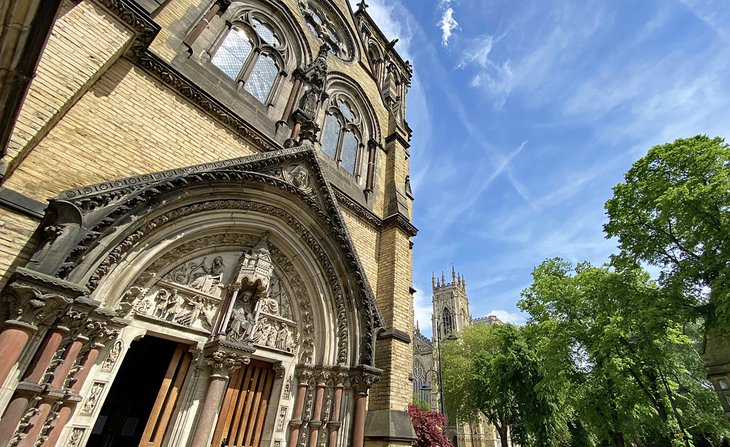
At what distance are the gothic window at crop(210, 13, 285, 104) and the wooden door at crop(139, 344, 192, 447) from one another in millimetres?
5971

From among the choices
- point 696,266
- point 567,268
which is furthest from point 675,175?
point 567,268

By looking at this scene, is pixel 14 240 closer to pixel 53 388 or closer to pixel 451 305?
pixel 53 388

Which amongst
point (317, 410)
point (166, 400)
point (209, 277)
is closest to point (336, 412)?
point (317, 410)

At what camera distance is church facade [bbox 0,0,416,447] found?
3.62m

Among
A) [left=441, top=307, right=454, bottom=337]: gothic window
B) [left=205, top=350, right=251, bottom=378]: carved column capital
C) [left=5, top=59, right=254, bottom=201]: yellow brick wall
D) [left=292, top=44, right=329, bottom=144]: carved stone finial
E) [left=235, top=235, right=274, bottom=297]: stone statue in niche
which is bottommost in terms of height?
[left=205, top=350, right=251, bottom=378]: carved column capital

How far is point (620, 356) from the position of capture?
11.8 metres

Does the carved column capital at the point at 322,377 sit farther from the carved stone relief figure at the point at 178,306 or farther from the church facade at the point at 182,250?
the carved stone relief figure at the point at 178,306

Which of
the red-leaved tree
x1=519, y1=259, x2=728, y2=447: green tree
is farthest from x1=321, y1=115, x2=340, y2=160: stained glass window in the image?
x1=519, y1=259, x2=728, y2=447: green tree

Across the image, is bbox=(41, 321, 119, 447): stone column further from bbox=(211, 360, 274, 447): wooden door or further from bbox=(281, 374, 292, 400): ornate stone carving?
bbox=(281, 374, 292, 400): ornate stone carving

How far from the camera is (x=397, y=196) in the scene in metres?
10.5

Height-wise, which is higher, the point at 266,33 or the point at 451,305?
the point at 451,305

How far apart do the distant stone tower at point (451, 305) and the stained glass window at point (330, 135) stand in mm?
53348

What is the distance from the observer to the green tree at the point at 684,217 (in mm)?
8352

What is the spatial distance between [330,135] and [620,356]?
12.7m
